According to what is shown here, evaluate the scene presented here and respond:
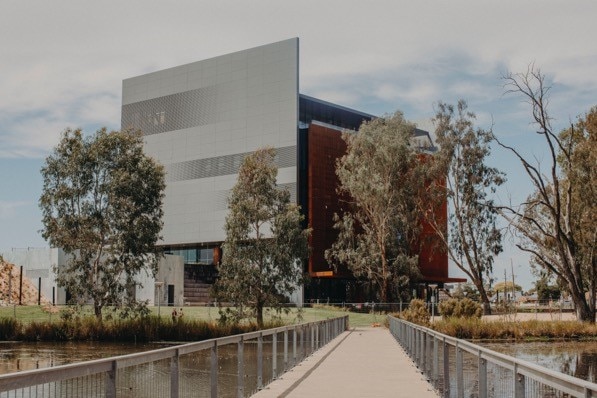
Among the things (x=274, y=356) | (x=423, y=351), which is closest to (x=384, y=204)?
(x=423, y=351)

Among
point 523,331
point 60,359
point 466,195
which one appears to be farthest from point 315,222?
point 60,359

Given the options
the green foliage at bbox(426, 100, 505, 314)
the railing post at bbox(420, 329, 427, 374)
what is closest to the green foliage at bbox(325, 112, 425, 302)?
the green foliage at bbox(426, 100, 505, 314)

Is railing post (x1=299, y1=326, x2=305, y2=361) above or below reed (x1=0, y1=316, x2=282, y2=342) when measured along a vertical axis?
above

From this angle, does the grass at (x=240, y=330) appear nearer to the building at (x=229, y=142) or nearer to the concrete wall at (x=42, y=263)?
the building at (x=229, y=142)

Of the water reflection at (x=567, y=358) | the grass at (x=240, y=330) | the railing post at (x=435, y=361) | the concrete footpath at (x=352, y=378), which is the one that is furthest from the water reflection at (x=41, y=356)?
the water reflection at (x=567, y=358)

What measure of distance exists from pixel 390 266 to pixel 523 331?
83.5ft

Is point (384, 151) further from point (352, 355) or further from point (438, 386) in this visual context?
point (438, 386)

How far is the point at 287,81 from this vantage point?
7475 centimetres

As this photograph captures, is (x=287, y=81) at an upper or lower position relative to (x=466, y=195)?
upper

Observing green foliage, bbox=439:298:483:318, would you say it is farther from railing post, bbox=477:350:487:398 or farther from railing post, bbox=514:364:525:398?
railing post, bbox=514:364:525:398

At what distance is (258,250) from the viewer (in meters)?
47.9

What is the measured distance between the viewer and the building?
245 feet

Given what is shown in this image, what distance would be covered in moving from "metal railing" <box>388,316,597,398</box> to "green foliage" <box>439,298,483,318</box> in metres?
32.3

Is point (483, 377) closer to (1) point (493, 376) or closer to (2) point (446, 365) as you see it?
(1) point (493, 376)
